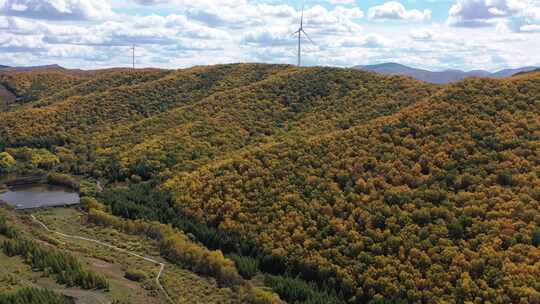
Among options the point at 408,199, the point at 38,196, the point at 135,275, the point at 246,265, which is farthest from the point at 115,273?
the point at 38,196

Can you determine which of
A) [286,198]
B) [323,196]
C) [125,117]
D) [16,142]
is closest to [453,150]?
[323,196]

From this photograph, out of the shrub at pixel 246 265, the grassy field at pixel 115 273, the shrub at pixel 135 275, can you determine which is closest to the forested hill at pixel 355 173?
the shrub at pixel 246 265

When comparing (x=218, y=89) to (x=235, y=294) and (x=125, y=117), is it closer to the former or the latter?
(x=125, y=117)

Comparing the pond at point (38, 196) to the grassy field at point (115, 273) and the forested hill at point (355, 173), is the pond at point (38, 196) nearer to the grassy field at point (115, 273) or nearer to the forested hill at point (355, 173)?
the forested hill at point (355, 173)

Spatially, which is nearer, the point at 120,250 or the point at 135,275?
the point at 135,275

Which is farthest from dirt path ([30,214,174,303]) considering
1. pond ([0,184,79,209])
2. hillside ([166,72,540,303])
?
hillside ([166,72,540,303])

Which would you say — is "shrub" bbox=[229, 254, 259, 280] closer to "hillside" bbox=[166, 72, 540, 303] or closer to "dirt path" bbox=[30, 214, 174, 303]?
"hillside" bbox=[166, 72, 540, 303]

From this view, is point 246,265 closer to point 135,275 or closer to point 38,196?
point 135,275
